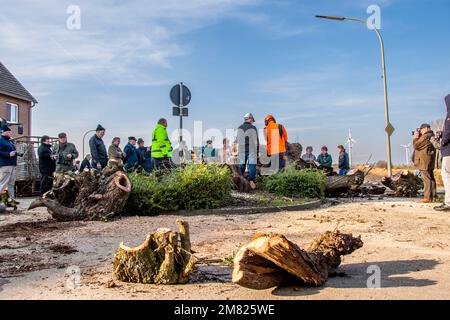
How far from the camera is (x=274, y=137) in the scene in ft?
47.2

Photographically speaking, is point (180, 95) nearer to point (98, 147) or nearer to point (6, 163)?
point (98, 147)

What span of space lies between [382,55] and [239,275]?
791 inches

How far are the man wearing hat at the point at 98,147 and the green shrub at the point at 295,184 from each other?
4892mm

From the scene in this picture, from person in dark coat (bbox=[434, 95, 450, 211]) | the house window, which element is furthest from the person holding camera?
the house window

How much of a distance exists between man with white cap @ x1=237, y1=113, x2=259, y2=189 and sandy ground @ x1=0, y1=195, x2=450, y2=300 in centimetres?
391

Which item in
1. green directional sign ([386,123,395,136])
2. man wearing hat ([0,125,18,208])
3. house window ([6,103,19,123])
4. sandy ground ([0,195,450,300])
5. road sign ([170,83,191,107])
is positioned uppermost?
house window ([6,103,19,123])

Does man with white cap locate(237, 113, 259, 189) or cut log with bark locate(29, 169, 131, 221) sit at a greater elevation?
man with white cap locate(237, 113, 259, 189)

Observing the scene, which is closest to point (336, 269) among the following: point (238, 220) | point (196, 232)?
point (196, 232)

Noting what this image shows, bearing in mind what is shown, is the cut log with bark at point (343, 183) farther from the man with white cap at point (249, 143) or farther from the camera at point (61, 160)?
the camera at point (61, 160)

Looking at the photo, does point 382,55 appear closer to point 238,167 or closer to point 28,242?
point 238,167

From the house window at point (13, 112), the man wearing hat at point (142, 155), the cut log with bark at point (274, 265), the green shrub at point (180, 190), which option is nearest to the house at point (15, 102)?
the house window at point (13, 112)

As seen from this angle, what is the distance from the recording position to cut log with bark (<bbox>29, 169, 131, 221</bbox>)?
9289 millimetres

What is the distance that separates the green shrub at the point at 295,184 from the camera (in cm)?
1286

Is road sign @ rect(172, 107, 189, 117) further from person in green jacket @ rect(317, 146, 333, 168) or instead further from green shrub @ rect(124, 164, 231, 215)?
person in green jacket @ rect(317, 146, 333, 168)
